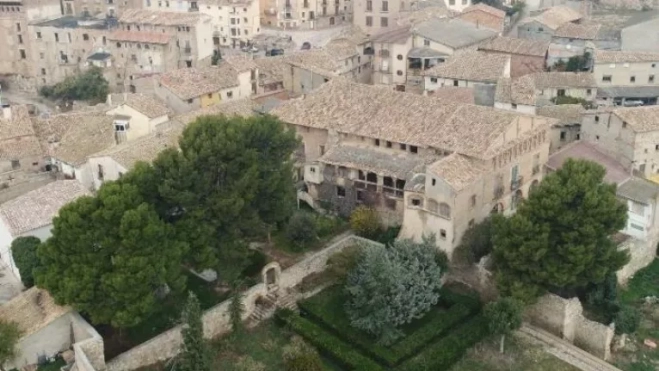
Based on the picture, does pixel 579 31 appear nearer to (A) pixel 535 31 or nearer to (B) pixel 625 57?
(A) pixel 535 31

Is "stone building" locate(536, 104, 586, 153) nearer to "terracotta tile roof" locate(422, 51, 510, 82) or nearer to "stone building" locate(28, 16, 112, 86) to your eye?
"terracotta tile roof" locate(422, 51, 510, 82)

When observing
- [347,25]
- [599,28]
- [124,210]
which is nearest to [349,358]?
[124,210]

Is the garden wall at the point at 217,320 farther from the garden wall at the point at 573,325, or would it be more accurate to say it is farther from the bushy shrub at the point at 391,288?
the garden wall at the point at 573,325

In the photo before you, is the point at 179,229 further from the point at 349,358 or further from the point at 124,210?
the point at 349,358

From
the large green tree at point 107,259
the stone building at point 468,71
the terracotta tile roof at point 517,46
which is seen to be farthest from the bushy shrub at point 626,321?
the terracotta tile roof at point 517,46

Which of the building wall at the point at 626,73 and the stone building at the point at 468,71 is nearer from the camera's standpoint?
the stone building at the point at 468,71

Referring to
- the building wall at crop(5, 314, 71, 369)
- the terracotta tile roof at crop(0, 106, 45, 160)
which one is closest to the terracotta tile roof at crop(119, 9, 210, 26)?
the terracotta tile roof at crop(0, 106, 45, 160)
